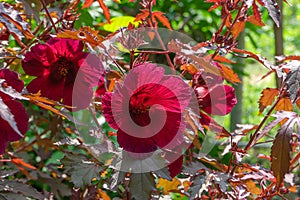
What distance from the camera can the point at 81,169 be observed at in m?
0.69

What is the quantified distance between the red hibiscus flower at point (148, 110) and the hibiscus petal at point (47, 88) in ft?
0.36

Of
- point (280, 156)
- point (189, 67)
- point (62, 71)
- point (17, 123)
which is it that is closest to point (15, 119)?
point (17, 123)

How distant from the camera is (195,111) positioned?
691mm

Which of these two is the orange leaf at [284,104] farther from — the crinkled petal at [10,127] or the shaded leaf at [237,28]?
the crinkled petal at [10,127]

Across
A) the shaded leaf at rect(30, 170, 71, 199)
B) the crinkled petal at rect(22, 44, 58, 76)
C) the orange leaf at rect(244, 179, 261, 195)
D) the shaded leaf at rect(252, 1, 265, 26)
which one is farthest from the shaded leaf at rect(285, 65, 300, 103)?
the shaded leaf at rect(30, 170, 71, 199)

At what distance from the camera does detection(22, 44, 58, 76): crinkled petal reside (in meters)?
0.69

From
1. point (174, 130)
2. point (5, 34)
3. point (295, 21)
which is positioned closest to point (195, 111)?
point (174, 130)

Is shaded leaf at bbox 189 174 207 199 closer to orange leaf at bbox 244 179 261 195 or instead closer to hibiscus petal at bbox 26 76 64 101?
orange leaf at bbox 244 179 261 195

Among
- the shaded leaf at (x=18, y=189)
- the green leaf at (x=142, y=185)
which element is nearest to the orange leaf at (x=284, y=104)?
the green leaf at (x=142, y=185)

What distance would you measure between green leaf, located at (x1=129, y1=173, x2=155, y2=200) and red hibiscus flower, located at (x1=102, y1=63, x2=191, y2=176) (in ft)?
0.11

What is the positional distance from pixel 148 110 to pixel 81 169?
121 mm

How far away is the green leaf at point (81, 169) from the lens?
2.21 feet

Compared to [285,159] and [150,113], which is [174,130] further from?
[285,159]

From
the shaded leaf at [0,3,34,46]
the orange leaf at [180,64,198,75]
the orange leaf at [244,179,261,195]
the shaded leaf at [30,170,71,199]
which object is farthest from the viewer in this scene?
the shaded leaf at [30,170,71,199]
